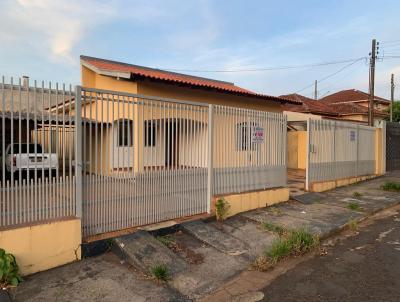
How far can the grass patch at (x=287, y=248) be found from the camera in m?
4.96

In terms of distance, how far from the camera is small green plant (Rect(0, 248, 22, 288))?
13.0 feet

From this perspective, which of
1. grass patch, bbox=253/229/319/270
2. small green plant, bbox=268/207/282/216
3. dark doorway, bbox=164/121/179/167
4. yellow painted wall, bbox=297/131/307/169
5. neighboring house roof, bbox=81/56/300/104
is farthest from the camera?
yellow painted wall, bbox=297/131/307/169

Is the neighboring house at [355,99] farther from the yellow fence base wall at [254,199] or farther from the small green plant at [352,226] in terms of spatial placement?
the small green plant at [352,226]

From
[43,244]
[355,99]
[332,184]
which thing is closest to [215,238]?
[43,244]


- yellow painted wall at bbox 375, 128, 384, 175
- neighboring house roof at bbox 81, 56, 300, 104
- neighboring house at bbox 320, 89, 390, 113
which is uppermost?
neighboring house at bbox 320, 89, 390, 113

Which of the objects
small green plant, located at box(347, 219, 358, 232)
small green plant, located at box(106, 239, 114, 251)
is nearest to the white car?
small green plant, located at box(106, 239, 114, 251)

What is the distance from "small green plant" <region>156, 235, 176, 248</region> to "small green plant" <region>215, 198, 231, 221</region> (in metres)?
1.41

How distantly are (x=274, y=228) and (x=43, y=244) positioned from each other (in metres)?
4.06

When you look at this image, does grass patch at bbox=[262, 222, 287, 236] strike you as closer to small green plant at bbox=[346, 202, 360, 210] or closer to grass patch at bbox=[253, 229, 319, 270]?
grass patch at bbox=[253, 229, 319, 270]

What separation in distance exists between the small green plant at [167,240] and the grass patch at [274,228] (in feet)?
6.42

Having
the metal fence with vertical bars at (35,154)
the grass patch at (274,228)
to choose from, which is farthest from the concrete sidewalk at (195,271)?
the metal fence with vertical bars at (35,154)

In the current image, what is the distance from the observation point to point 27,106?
437 centimetres

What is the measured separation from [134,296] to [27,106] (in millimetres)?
2725

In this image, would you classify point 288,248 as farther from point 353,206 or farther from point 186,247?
point 353,206
